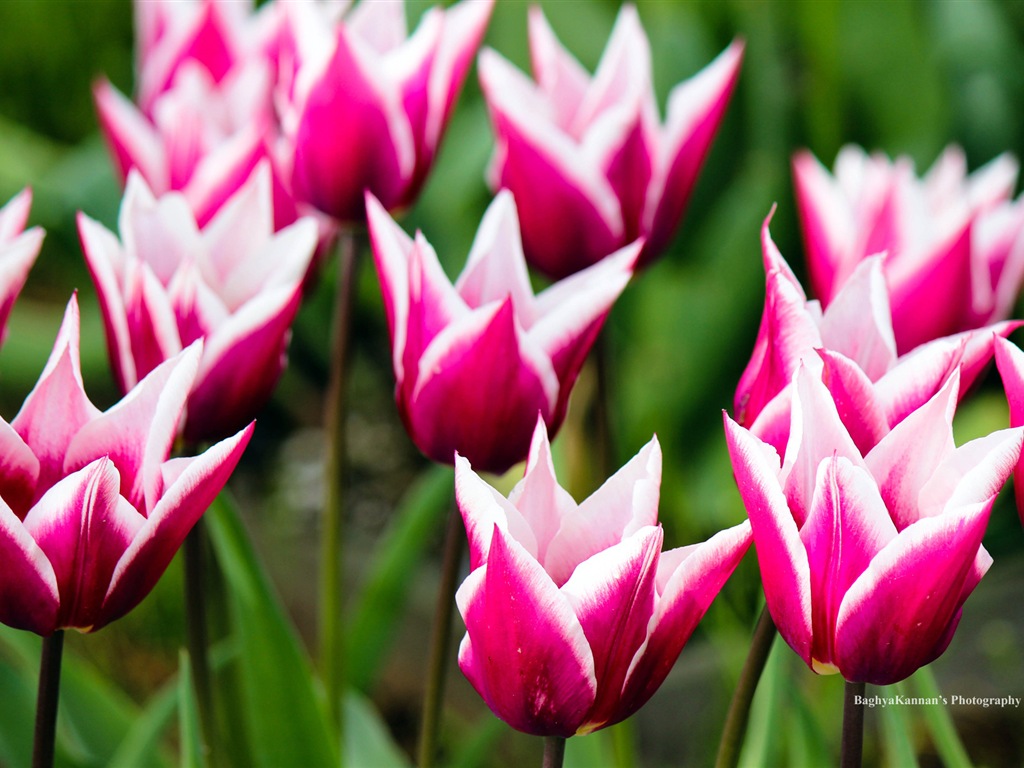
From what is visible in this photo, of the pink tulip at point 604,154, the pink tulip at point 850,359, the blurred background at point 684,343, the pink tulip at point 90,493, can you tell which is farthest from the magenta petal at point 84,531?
the blurred background at point 684,343

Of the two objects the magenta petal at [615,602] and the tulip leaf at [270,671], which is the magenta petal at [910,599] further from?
the tulip leaf at [270,671]

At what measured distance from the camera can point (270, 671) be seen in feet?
1.96

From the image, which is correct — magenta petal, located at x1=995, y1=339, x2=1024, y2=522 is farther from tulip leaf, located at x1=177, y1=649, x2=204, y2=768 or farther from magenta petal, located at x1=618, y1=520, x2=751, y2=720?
tulip leaf, located at x1=177, y1=649, x2=204, y2=768

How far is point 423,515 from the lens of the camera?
0.78 meters

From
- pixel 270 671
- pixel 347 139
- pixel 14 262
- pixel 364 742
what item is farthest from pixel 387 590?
pixel 14 262

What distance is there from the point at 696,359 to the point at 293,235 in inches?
26.1

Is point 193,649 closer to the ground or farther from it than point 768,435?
closer to the ground

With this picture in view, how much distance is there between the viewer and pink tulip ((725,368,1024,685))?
341 millimetres

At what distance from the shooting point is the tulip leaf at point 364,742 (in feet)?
2.36

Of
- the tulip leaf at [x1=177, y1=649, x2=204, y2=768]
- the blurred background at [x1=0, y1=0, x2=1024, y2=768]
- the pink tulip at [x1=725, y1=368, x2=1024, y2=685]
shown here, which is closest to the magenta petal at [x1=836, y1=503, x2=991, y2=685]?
the pink tulip at [x1=725, y1=368, x2=1024, y2=685]

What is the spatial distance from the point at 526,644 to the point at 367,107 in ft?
1.14

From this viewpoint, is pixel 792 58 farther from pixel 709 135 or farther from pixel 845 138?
pixel 709 135

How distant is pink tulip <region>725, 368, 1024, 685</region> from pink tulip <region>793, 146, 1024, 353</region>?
20 centimetres

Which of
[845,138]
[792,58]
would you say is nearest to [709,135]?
[845,138]
